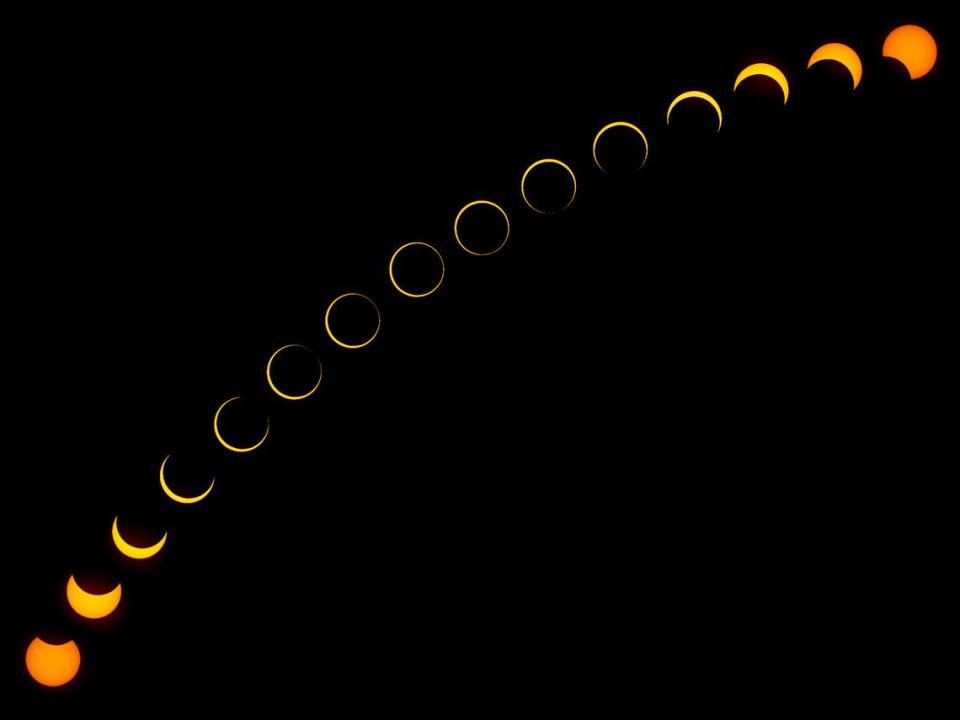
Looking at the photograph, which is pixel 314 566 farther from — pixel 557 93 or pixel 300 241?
pixel 557 93

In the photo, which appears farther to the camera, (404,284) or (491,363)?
(491,363)

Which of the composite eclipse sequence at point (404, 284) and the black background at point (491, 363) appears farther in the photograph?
the black background at point (491, 363)

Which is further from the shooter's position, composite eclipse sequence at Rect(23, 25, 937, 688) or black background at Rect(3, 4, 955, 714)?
black background at Rect(3, 4, 955, 714)

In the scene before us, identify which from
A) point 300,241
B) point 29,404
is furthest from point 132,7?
point 29,404
